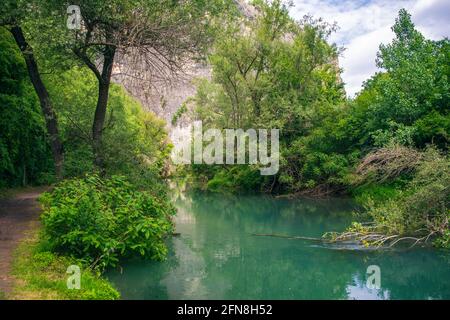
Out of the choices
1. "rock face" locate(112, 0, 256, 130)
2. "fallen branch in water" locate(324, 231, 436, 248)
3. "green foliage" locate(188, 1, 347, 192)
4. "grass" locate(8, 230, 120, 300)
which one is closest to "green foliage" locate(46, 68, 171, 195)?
"rock face" locate(112, 0, 256, 130)

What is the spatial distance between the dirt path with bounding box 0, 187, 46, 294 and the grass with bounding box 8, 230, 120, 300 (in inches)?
6.8

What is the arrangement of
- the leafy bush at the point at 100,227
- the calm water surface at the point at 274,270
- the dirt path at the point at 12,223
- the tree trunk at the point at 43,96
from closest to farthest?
1. the dirt path at the point at 12,223
2. the calm water surface at the point at 274,270
3. the leafy bush at the point at 100,227
4. the tree trunk at the point at 43,96

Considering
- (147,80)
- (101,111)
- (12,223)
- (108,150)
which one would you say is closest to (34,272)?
(12,223)

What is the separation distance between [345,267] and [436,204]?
3463mm

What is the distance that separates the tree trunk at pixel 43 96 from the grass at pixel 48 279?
5.08m

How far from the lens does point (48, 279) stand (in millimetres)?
9164

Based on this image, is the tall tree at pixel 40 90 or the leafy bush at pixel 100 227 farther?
the tall tree at pixel 40 90

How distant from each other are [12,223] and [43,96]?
13.0ft

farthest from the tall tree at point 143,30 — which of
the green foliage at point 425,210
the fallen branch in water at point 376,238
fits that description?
the green foliage at point 425,210

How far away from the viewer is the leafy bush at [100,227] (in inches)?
428

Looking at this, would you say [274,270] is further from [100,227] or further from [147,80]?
[147,80]

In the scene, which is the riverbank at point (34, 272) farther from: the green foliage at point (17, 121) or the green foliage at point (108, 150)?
the green foliage at point (17, 121)

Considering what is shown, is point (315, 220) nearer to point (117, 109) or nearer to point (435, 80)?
point (435, 80)
